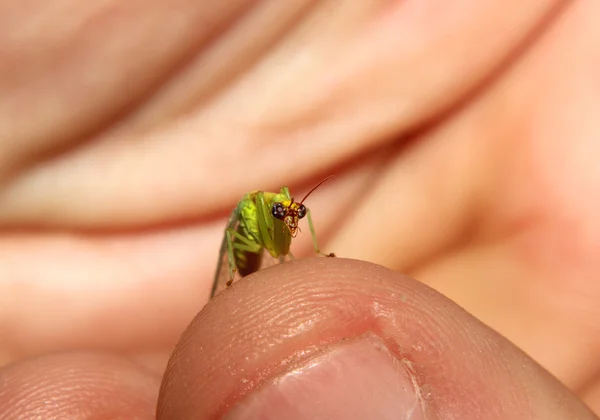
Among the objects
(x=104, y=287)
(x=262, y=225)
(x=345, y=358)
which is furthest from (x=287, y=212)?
(x=104, y=287)

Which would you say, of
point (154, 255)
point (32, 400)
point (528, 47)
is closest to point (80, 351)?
point (32, 400)

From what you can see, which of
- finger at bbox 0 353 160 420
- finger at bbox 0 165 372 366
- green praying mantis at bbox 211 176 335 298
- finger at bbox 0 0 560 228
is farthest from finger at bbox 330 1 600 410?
finger at bbox 0 353 160 420

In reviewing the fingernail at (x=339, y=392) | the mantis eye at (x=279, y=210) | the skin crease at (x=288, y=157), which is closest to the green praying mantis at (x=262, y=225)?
the mantis eye at (x=279, y=210)

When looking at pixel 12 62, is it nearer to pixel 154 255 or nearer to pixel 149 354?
pixel 154 255

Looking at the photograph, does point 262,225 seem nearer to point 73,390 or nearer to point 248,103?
point 248,103

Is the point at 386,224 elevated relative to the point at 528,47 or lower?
lower

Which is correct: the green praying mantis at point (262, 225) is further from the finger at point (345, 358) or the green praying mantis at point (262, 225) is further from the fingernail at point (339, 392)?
the fingernail at point (339, 392)

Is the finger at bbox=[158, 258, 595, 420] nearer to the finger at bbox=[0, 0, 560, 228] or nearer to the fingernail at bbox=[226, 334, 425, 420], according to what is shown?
the fingernail at bbox=[226, 334, 425, 420]
